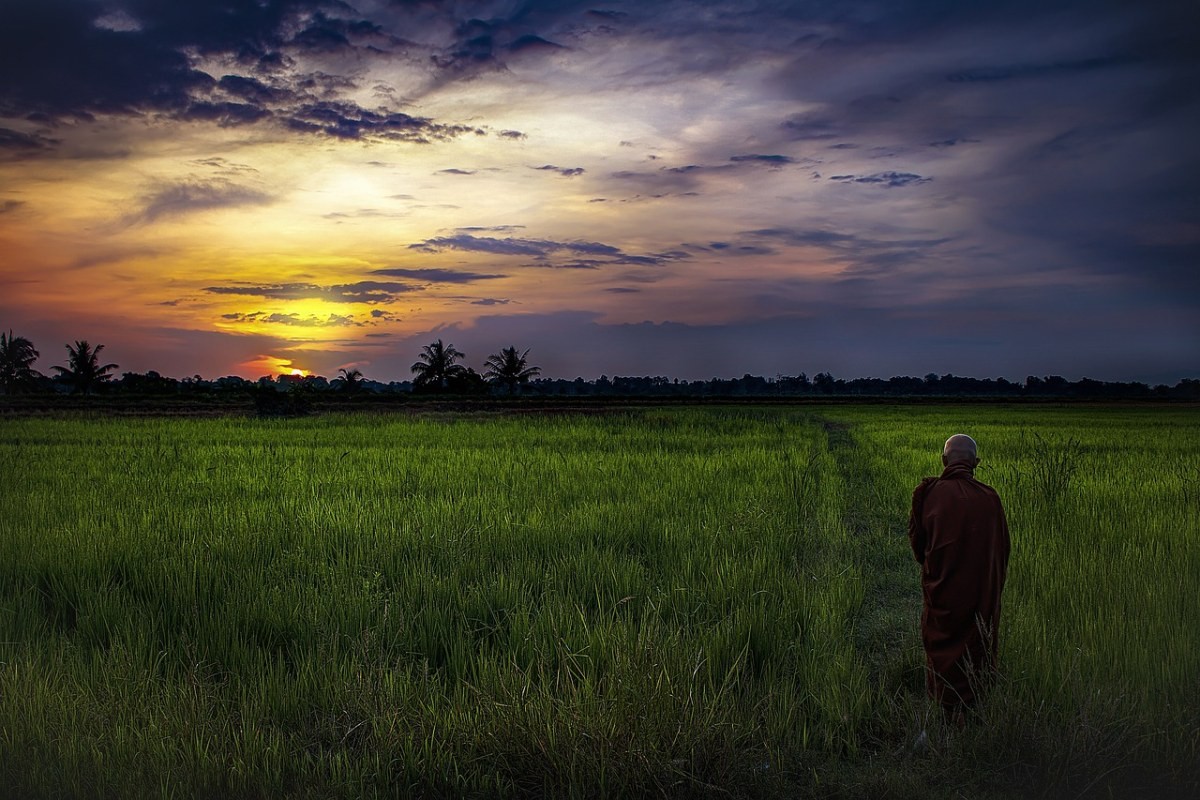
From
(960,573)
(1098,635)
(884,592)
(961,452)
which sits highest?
(961,452)

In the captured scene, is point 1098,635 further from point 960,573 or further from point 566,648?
point 566,648

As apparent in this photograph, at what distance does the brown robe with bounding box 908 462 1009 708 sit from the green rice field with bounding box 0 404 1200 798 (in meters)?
0.19

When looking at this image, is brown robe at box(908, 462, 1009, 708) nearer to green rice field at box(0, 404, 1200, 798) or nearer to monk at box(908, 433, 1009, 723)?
monk at box(908, 433, 1009, 723)

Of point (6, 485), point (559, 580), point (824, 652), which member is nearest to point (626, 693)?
point (824, 652)

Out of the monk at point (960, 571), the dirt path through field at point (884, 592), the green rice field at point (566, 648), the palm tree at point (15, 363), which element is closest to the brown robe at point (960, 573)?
the monk at point (960, 571)

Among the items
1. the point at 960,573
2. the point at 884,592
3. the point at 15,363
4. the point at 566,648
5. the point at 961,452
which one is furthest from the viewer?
the point at 15,363

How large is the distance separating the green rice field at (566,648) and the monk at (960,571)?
0.18m

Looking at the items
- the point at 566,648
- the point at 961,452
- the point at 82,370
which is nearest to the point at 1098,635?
the point at 961,452

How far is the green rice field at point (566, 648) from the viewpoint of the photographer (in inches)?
113

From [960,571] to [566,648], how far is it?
1897 mm

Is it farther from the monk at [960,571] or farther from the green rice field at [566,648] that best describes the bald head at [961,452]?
the green rice field at [566,648]

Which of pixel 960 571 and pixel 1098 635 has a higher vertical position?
pixel 960 571

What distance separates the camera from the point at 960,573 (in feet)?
10.6

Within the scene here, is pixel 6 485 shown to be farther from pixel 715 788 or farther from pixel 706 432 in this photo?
pixel 706 432
